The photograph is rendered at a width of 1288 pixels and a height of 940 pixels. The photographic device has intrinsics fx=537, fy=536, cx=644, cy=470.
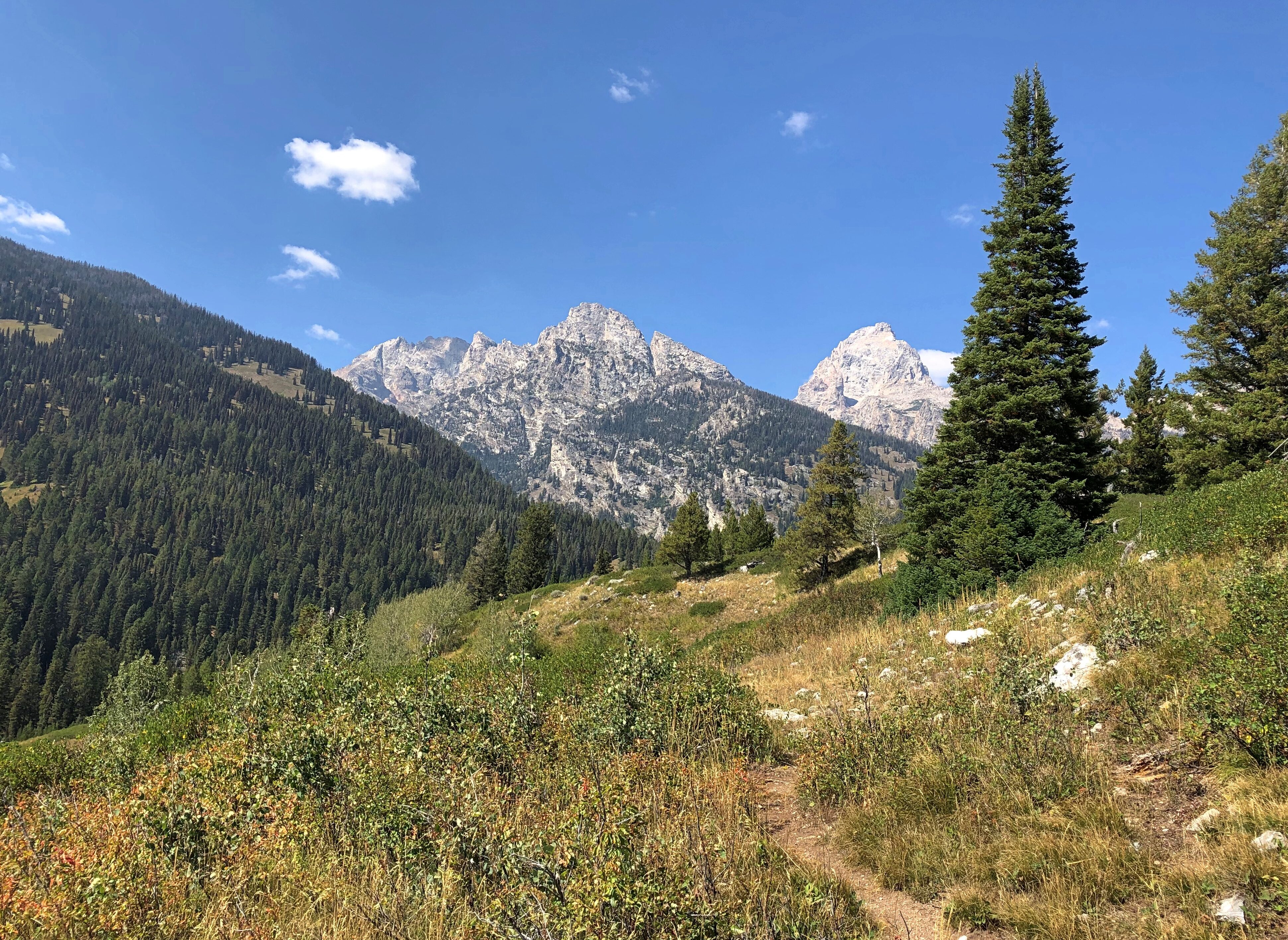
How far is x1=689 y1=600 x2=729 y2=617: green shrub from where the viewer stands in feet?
102

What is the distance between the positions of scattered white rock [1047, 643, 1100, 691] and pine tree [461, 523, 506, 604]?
2544 inches

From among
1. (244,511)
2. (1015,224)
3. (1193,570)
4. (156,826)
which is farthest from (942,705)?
(244,511)

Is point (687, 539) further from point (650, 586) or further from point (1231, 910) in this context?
point (1231, 910)

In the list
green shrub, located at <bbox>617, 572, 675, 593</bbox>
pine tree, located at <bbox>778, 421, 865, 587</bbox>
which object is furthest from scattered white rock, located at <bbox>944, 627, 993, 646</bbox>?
green shrub, located at <bbox>617, 572, 675, 593</bbox>

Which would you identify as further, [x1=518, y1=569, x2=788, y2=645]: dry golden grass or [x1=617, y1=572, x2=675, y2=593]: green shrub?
[x1=617, y1=572, x2=675, y2=593]: green shrub

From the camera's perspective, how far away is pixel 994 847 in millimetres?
4598

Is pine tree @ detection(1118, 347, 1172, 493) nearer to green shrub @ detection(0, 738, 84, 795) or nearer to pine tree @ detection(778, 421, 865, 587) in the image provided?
pine tree @ detection(778, 421, 865, 587)

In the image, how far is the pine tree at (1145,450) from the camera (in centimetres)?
3341

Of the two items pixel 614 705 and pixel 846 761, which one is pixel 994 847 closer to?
pixel 846 761

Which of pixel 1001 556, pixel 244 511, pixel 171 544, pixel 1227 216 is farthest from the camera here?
pixel 244 511

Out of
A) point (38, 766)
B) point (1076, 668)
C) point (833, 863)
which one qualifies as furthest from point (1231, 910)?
point (38, 766)

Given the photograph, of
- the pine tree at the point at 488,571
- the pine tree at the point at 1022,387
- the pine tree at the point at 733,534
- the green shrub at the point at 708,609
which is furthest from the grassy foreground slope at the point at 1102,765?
the pine tree at the point at 488,571

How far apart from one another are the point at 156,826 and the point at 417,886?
3108mm

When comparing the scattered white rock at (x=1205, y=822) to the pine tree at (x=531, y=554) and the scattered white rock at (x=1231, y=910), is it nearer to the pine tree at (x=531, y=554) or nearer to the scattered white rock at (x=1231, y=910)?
the scattered white rock at (x=1231, y=910)
